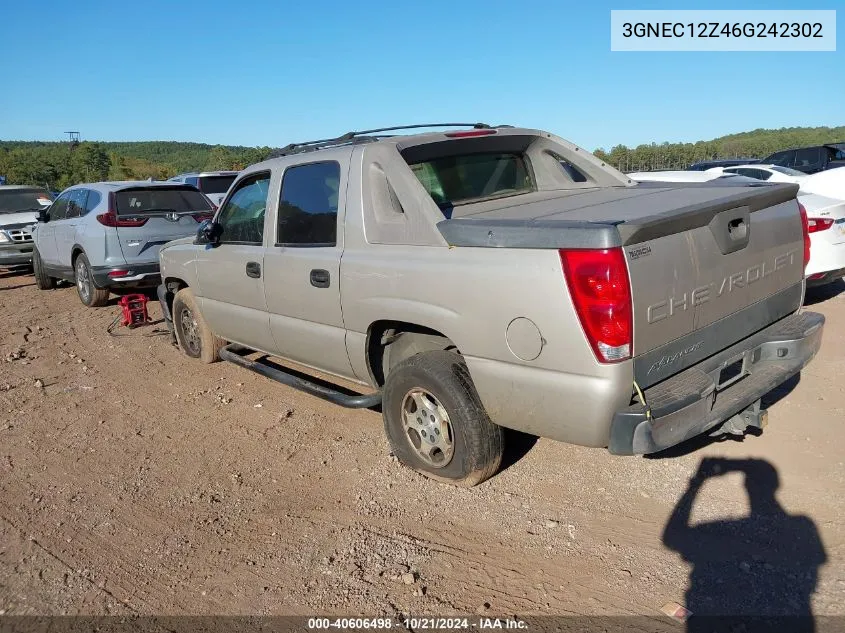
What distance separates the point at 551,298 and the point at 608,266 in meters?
0.28

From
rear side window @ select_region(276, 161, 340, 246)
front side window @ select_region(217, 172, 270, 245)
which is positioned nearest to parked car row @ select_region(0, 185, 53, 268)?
front side window @ select_region(217, 172, 270, 245)

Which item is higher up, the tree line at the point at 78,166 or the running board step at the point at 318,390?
the tree line at the point at 78,166

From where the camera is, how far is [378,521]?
3.57 metres

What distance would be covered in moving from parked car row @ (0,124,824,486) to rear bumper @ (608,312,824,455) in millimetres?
10

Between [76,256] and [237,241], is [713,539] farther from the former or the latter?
[76,256]

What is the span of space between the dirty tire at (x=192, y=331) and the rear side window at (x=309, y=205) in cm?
182

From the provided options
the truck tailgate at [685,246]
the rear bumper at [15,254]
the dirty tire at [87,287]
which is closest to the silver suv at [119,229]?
the dirty tire at [87,287]

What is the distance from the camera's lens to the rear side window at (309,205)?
4.23 m

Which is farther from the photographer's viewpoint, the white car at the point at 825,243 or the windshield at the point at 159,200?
the windshield at the point at 159,200

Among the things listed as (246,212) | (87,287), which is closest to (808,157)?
(87,287)

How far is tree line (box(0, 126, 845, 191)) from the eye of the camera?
5484cm

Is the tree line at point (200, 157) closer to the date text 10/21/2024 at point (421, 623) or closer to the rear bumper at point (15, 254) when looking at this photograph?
the rear bumper at point (15, 254)

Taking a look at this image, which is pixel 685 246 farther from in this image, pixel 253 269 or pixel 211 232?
pixel 211 232

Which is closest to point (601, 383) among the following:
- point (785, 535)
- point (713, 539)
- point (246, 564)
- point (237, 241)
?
point (713, 539)
